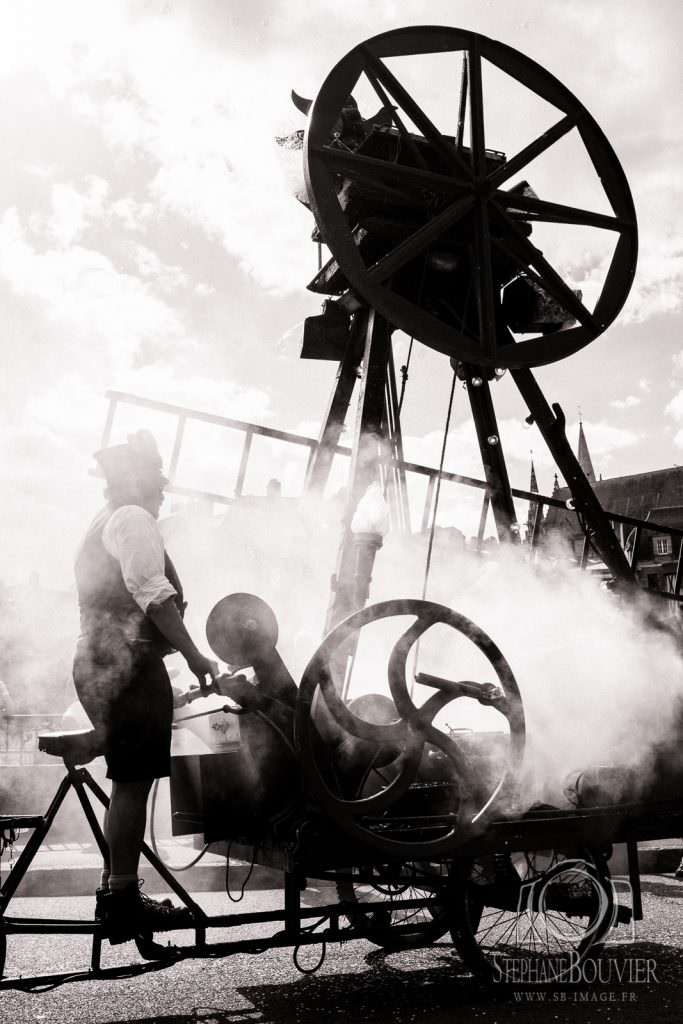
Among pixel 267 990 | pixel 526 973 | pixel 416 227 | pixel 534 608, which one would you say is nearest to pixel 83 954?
pixel 267 990

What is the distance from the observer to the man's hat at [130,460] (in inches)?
131

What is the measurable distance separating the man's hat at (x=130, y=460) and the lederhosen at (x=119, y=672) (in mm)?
198

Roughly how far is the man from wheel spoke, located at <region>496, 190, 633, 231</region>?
307 centimetres

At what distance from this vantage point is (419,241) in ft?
15.1

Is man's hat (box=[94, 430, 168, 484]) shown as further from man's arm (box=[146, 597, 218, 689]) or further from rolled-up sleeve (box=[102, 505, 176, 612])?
man's arm (box=[146, 597, 218, 689])

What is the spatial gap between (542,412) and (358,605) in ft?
5.96

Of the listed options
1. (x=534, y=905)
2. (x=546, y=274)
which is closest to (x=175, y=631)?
(x=534, y=905)

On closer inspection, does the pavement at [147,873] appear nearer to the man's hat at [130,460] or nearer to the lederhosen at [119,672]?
the lederhosen at [119,672]

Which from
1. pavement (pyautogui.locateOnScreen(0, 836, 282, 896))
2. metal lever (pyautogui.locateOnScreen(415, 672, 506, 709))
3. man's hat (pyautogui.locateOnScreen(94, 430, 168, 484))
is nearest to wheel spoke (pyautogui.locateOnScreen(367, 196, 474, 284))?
man's hat (pyautogui.locateOnScreen(94, 430, 168, 484))

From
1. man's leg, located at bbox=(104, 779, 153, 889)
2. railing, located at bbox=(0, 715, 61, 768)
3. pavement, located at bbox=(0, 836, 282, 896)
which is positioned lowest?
pavement, located at bbox=(0, 836, 282, 896)

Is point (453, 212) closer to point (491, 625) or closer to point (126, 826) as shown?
point (491, 625)

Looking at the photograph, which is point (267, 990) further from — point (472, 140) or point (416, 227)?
point (472, 140)

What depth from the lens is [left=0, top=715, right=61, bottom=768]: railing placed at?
10.4 meters

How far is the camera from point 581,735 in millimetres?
4086
